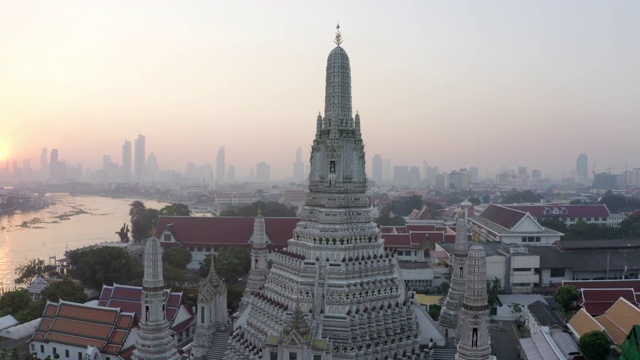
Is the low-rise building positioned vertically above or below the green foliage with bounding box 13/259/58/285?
above

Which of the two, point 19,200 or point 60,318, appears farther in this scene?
point 19,200

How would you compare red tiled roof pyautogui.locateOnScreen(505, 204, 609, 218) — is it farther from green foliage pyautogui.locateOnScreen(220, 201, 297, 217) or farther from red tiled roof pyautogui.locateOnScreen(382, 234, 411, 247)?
green foliage pyautogui.locateOnScreen(220, 201, 297, 217)

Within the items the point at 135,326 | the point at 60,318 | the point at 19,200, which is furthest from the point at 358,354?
the point at 19,200

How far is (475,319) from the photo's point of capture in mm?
17891

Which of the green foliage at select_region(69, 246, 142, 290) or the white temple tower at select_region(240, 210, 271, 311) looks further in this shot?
the green foliage at select_region(69, 246, 142, 290)

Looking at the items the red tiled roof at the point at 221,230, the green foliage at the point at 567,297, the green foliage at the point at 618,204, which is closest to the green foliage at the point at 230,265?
the red tiled roof at the point at 221,230

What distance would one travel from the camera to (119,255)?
124 feet

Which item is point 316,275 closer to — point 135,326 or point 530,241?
point 135,326

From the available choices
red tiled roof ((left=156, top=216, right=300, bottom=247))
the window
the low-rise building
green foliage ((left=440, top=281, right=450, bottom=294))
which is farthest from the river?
the low-rise building

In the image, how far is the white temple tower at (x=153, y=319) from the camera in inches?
771

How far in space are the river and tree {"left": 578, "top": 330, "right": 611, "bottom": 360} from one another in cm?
4920

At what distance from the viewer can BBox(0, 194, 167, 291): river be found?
211 feet

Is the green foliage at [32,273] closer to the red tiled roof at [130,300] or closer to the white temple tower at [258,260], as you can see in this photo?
the red tiled roof at [130,300]

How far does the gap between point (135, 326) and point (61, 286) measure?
28.8ft
